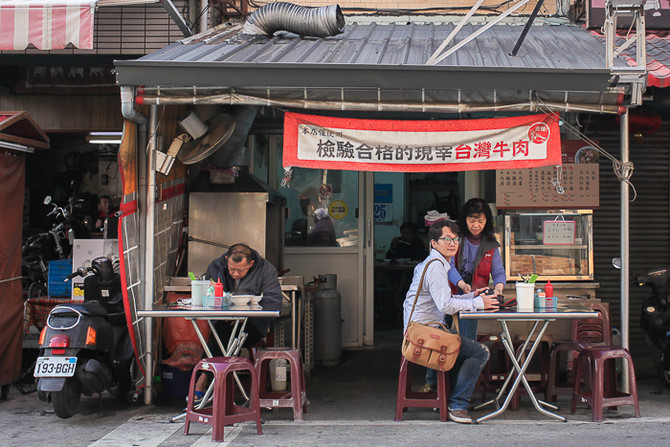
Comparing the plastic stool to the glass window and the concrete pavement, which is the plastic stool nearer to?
the concrete pavement

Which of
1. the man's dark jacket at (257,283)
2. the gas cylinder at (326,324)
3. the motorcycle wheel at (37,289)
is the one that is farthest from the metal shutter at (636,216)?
the motorcycle wheel at (37,289)

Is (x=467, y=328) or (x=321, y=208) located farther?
(x=321, y=208)

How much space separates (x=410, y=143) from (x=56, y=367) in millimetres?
3989

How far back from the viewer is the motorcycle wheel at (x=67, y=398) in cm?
674

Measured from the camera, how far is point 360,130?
292 inches

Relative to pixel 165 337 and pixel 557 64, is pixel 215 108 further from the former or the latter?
pixel 557 64

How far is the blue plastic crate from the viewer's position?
951 centimetres

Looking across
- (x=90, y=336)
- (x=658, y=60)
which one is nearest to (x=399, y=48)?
(x=658, y=60)

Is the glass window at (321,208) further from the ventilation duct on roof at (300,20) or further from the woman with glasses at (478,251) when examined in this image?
the woman with glasses at (478,251)

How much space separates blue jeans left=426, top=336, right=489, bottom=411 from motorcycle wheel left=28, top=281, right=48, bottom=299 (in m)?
6.07

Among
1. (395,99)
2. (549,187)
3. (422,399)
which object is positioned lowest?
(422,399)

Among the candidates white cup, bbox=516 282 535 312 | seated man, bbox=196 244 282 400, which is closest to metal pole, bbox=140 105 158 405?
seated man, bbox=196 244 282 400

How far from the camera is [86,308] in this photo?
23.5 ft

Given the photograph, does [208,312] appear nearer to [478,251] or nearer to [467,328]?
[467,328]
